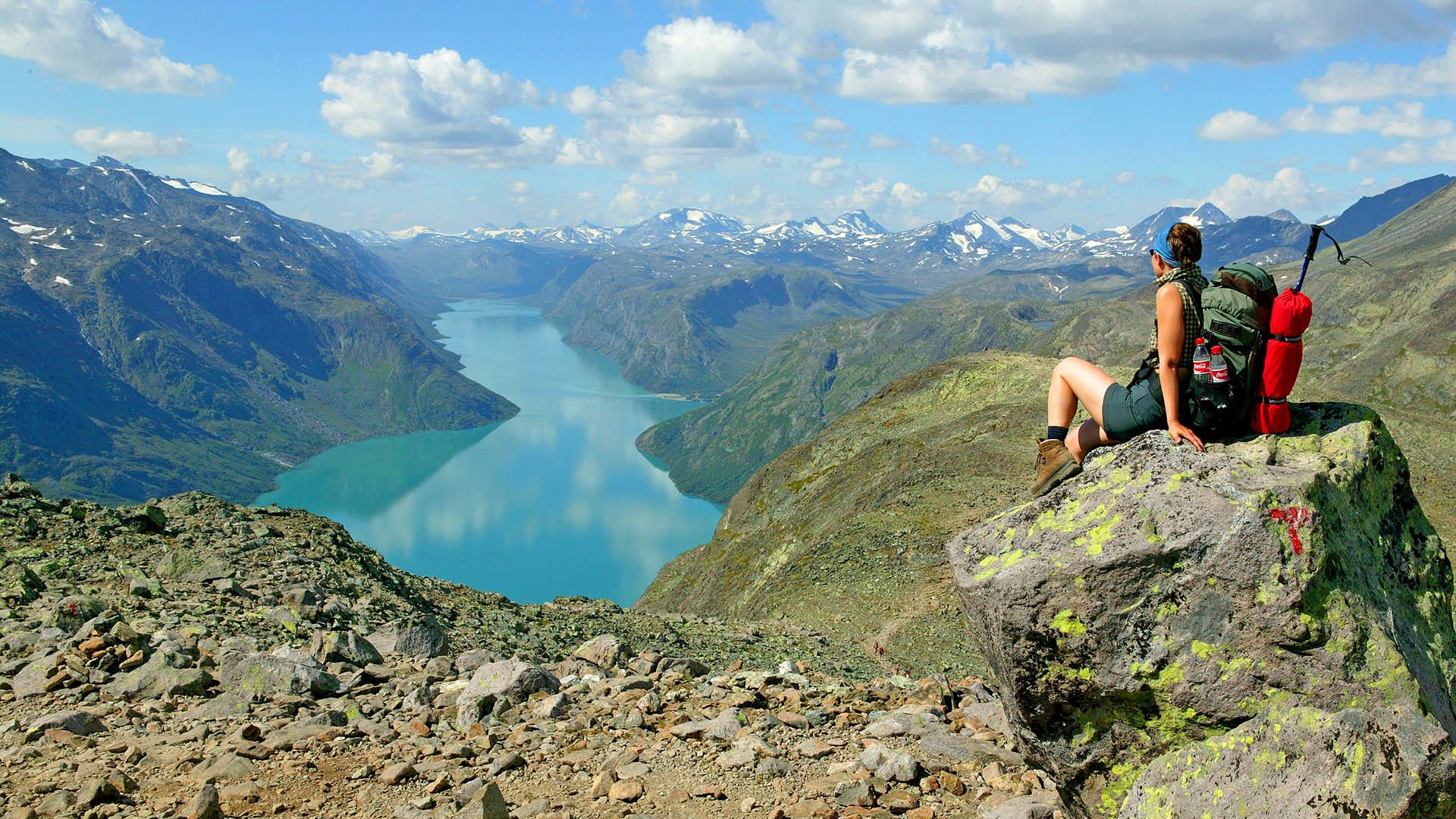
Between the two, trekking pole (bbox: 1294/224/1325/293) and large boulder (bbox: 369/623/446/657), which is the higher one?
trekking pole (bbox: 1294/224/1325/293)

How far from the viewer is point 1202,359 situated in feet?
32.8

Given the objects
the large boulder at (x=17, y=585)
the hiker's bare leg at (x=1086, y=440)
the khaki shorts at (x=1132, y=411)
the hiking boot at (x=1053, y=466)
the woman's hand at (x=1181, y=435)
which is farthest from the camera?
the large boulder at (x=17, y=585)

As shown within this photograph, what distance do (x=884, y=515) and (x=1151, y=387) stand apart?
3730 cm

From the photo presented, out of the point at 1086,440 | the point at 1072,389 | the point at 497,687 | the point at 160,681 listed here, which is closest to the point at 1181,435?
the point at 1086,440

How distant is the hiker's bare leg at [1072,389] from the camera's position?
11250 millimetres

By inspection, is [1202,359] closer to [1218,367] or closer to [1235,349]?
[1218,367]

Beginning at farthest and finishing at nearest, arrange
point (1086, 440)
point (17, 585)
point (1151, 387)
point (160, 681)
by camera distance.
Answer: point (17, 585), point (160, 681), point (1086, 440), point (1151, 387)

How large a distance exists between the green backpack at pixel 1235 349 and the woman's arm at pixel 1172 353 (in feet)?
0.96

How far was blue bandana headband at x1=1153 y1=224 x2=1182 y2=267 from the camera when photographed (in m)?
10.5

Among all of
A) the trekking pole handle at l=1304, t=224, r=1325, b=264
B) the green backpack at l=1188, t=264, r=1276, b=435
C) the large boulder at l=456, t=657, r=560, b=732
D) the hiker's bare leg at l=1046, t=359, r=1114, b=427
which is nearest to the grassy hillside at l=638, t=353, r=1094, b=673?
the large boulder at l=456, t=657, r=560, b=732

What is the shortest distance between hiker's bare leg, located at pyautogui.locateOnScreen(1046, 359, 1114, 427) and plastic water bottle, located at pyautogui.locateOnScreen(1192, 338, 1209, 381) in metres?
1.28

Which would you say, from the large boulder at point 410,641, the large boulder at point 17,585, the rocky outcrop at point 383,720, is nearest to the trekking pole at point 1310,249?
the rocky outcrop at point 383,720

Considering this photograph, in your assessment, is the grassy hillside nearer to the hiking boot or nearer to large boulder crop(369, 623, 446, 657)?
large boulder crop(369, 623, 446, 657)

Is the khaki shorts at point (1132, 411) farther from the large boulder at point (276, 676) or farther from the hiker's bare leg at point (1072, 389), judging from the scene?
the large boulder at point (276, 676)
